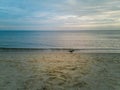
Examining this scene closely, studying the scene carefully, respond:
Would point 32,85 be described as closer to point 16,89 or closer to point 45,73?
point 16,89

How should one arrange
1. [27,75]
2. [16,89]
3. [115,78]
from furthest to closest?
[27,75]
[115,78]
[16,89]

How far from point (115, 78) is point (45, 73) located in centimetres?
284

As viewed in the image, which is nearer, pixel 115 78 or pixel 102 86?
pixel 102 86

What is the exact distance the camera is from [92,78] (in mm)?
5703

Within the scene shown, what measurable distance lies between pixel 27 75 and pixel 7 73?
3.11 ft

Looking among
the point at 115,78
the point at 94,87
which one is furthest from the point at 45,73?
the point at 115,78

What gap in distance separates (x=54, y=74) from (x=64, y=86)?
1338 mm

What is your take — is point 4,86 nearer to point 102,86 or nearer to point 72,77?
point 72,77

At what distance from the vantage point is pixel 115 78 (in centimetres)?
565

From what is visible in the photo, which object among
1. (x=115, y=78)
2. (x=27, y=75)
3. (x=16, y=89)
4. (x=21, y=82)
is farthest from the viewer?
(x=27, y=75)

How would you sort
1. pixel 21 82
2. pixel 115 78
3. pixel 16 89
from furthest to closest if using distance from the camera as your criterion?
pixel 115 78 → pixel 21 82 → pixel 16 89

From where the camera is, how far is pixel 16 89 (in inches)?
184

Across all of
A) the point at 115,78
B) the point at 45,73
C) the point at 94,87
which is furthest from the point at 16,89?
the point at 115,78

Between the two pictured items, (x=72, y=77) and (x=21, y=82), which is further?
(x=72, y=77)
